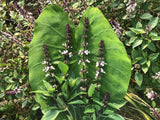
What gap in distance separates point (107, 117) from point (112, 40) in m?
0.53

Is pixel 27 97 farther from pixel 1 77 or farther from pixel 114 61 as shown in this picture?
pixel 114 61

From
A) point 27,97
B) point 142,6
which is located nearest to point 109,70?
point 142,6

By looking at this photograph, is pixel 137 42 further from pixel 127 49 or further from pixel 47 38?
pixel 47 38

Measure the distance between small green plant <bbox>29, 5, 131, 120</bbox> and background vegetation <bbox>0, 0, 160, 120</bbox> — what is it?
238mm

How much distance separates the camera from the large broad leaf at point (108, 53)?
3.43 ft

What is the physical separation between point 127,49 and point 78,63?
737 millimetres

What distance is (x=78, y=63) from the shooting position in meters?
1.02

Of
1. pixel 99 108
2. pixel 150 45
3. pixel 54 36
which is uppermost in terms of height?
pixel 54 36

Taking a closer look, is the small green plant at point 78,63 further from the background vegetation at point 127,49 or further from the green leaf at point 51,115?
the background vegetation at point 127,49

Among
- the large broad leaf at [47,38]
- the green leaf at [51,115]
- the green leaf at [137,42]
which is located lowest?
Answer: the green leaf at [51,115]

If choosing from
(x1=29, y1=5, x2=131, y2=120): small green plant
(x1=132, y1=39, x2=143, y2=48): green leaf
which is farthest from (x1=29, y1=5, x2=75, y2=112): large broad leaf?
(x1=132, y1=39, x2=143, y2=48): green leaf

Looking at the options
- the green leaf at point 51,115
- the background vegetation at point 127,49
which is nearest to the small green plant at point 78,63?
the green leaf at point 51,115

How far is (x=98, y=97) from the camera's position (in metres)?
1.11

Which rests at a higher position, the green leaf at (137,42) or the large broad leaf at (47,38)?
the large broad leaf at (47,38)
